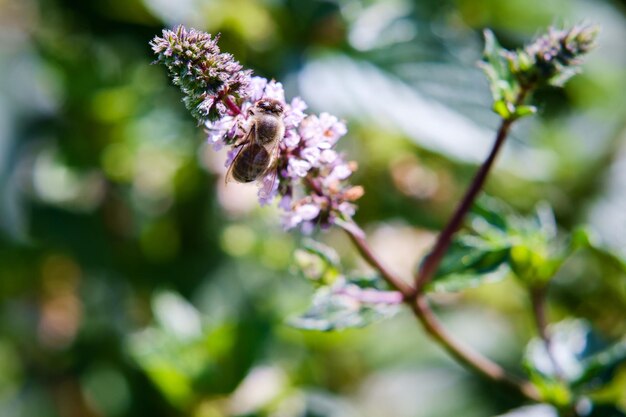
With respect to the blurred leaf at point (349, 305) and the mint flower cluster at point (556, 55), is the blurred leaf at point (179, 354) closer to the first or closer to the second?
the blurred leaf at point (349, 305)

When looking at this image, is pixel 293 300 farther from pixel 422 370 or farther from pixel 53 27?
pixel 53 27

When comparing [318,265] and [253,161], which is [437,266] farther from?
[253,161]

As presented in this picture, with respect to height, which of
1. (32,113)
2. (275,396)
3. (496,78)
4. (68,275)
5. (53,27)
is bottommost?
(68,275)

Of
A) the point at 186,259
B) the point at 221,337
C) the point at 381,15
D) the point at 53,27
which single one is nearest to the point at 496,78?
the point at 221,337

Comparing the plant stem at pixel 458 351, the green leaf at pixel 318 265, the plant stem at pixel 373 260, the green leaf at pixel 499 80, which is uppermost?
the green leaf at pixel 499 80

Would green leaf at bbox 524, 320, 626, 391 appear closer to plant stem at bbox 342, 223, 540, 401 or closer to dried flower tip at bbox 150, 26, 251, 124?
plant stem at bbox 342, 223, 540, 401

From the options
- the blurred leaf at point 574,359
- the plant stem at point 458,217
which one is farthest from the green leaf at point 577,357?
the plant stem at point 458,217

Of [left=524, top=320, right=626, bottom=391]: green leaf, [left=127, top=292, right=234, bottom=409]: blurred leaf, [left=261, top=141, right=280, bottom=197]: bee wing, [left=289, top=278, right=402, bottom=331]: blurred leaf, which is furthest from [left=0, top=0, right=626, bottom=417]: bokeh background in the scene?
[left=261, top=141, right=280, bottom=197]: bee wing
